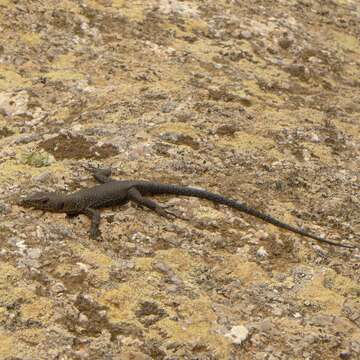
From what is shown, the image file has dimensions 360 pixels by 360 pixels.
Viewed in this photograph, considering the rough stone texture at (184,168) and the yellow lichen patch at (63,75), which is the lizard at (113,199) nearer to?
the rough stone texture at (184,168)

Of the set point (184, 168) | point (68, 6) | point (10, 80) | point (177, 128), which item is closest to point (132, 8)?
point (68, 6)

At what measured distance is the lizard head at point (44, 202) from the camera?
24.2 ft

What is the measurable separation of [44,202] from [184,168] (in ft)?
7.44

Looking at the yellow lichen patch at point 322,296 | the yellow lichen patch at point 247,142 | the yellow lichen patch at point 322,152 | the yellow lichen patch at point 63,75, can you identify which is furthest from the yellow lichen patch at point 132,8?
the yellow lichen patch at point 322,296

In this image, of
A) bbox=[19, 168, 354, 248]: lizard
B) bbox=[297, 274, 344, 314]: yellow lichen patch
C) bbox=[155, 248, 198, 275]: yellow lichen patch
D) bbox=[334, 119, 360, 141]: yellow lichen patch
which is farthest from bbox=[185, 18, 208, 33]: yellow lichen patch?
bbox=[297, 274, 344, 314]: yellow lichen patch

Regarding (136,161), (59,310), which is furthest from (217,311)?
(136,161)

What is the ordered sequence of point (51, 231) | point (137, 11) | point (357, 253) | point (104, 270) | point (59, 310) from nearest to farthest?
point (59, 310), point (104, 270), point (51, 231), point (357, 253), point (137, 11)

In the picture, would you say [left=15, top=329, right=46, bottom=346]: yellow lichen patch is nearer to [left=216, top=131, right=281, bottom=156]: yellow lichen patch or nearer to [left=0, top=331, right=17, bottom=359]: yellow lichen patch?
[left=0, top=331, right=17, bottom=359]: yellow lichen patch

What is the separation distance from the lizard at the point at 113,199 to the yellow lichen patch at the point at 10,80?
2535 mm

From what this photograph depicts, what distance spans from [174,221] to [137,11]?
5.82 m

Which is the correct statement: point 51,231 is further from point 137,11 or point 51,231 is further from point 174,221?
point 137,11

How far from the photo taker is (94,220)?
24.6 ft

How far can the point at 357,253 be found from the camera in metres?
7.87

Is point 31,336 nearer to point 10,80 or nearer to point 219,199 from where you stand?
point 219,199
